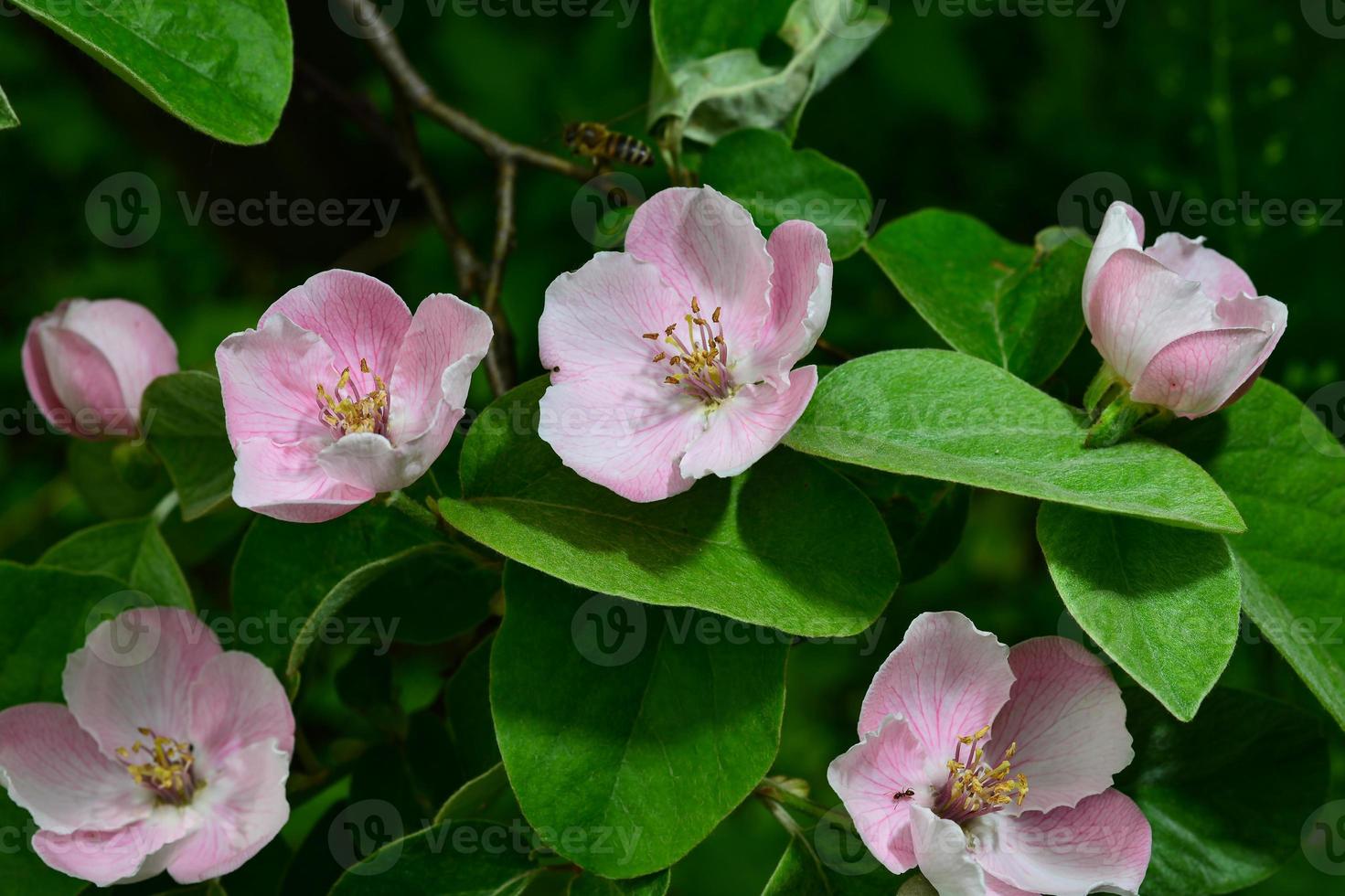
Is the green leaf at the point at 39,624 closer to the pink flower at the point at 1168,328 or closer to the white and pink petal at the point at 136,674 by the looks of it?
the white and pink petal at the point at 136,674

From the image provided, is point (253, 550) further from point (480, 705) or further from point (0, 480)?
point (0, 480)

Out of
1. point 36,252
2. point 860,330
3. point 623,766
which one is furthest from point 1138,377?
point 36,252

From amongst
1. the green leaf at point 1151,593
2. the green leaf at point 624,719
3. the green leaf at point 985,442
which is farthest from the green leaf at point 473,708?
the green leaf at point 1151,593

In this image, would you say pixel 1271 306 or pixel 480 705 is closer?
pixel 1271 306

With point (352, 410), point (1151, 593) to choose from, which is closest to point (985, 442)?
point (1151, 593)

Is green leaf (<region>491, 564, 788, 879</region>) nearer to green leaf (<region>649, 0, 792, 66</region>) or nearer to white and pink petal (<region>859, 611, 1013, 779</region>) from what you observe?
white and pink petal (<region>859, 611, 1013, 779</region>)
